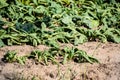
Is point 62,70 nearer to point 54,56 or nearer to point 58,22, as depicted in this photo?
point 54,56

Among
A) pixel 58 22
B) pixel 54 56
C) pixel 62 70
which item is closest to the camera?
pixel 62 70

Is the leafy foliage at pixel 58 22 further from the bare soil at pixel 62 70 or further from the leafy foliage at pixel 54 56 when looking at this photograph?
the bare soil at pixel 62 70

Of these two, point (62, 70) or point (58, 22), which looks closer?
point (62, 70)

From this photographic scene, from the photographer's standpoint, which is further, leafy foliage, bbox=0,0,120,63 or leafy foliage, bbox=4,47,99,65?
leafy foliage, bbox=0,0,120,63

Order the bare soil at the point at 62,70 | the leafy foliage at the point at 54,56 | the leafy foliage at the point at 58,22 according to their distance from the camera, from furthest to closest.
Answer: the leafy foliage at the point at 58,22 → the leafy foliage at the point at 54,56 → the bare soil at the point at 62,70

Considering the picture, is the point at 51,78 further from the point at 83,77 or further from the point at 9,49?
the point at 9,49

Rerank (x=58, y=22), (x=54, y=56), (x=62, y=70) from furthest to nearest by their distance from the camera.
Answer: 1. (x=58, y=22)
2. (x=54, y=56)
3. (x=62, y=70)

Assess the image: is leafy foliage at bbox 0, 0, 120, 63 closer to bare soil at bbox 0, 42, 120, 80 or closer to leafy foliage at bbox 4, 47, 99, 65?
leafy foliage at bbox 4, 47, 99, 65

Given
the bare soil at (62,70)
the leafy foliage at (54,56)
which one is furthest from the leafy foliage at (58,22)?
the bare soil at (62,70)

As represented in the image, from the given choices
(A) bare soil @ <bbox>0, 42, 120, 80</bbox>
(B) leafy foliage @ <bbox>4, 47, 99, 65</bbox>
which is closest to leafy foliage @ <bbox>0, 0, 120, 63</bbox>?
(B) leafy foliage @ <bbox>4, 47, 99, 65</bbox>

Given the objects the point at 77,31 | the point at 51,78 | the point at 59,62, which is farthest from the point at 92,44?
the point at 51,78

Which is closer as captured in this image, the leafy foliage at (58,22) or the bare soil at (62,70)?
the bare soil at (62,70)

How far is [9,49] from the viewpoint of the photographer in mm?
4809

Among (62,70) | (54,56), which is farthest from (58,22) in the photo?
(62,70)
